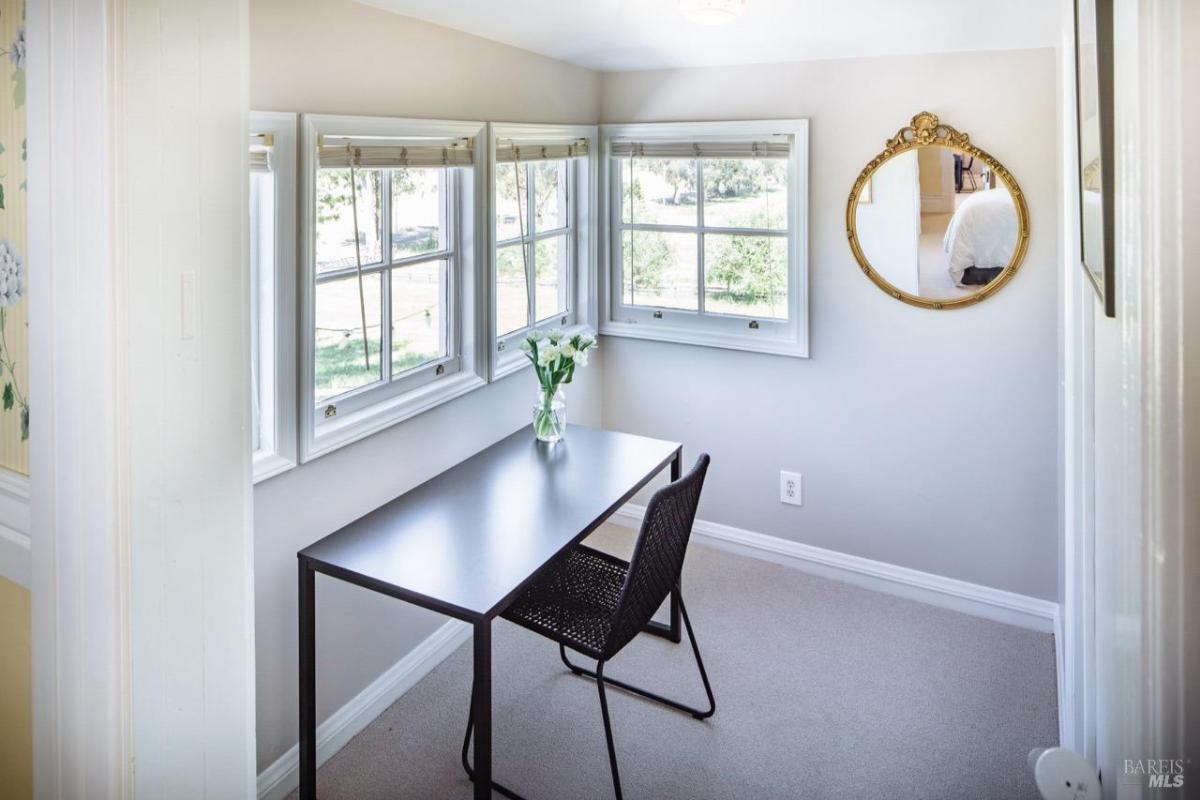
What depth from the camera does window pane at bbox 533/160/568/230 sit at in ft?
10.4

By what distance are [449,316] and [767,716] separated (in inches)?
61.0

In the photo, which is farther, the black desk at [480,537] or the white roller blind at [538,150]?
the white roller blind at [538,150]

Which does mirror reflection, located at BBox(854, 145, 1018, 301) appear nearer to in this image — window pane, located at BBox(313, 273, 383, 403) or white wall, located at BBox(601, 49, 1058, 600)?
white wall, located at BBox(601, 49, 1058, 600)

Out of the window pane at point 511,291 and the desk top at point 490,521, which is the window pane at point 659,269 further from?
the desk top at point 490,521

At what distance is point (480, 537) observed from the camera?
2.12 meters

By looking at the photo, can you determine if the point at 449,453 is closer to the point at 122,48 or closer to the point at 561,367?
the point at 561,367

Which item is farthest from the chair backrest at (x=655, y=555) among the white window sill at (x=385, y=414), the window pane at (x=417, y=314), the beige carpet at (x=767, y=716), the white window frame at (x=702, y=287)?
the white window frame at (x=702, y=287)

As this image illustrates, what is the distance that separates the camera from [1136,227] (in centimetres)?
58

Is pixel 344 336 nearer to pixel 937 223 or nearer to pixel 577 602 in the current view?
pixel 577 602

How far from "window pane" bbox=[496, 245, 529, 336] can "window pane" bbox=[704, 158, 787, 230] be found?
2.56 feet

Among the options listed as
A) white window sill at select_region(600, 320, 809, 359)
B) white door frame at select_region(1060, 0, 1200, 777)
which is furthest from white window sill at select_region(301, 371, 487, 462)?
white door frame at select_region(1060, 0, 1200, 777)

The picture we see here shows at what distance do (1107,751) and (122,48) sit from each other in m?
1.30

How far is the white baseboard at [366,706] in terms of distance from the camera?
7.13 ft

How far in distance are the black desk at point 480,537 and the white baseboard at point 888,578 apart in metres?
0.88
